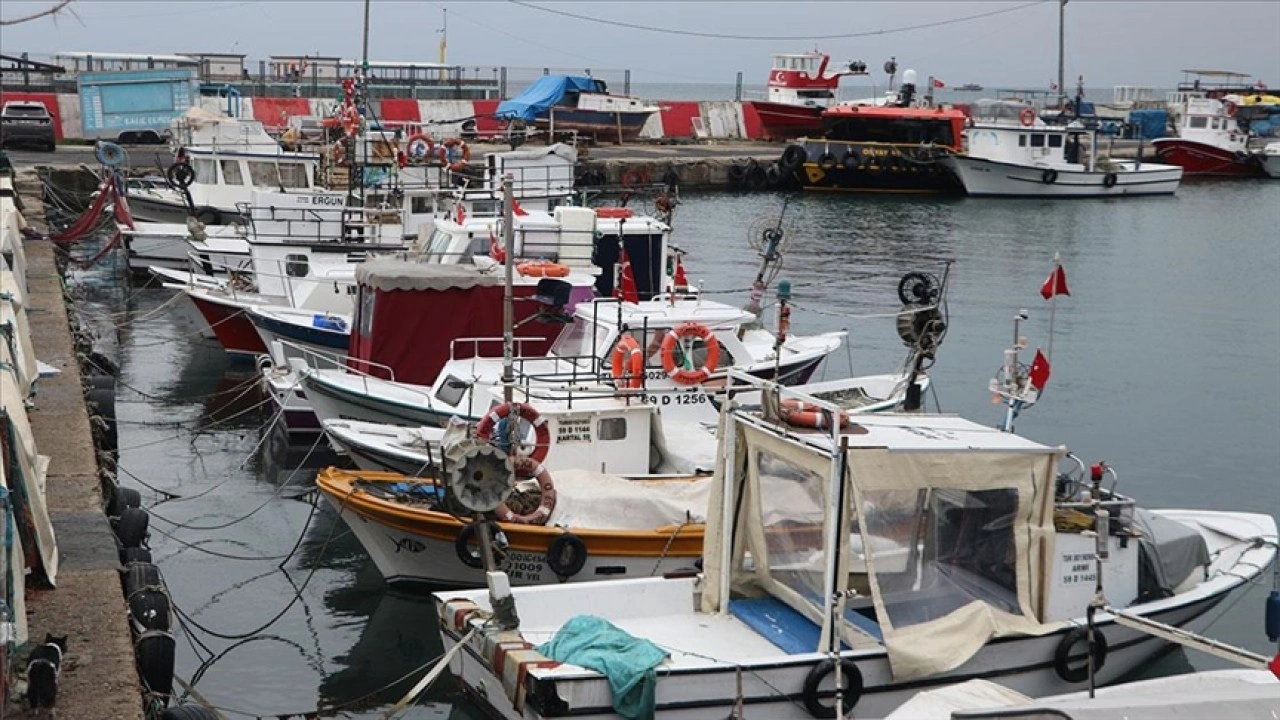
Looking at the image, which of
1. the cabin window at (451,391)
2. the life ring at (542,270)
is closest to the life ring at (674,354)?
the cabin window at (451,391)

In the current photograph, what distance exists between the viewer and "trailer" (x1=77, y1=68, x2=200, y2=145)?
1896 inches

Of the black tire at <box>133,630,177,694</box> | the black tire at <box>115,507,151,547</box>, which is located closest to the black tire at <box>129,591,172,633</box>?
the black tire at <box>133,630,177,694</box>

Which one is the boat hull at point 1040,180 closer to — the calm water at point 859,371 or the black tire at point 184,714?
the calm water at point 859,371

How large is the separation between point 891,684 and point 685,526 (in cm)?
345

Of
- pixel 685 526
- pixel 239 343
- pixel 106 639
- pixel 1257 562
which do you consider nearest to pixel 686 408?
pixel 685 526

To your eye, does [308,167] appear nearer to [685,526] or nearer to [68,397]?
[68,397]

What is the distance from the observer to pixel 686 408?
15898 mm

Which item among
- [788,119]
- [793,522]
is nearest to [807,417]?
[793,522]

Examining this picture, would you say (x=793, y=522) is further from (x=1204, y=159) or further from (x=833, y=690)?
(x=1204, y=159)

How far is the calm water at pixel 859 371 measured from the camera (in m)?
13.8

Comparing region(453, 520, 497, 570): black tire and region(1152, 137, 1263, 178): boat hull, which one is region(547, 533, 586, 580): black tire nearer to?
region(453, 520, 497, 570): black tire

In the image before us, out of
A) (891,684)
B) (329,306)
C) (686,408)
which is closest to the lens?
(891,684)

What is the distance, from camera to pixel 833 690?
9734 mm

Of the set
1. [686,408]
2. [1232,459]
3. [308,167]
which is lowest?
[1232,459]
